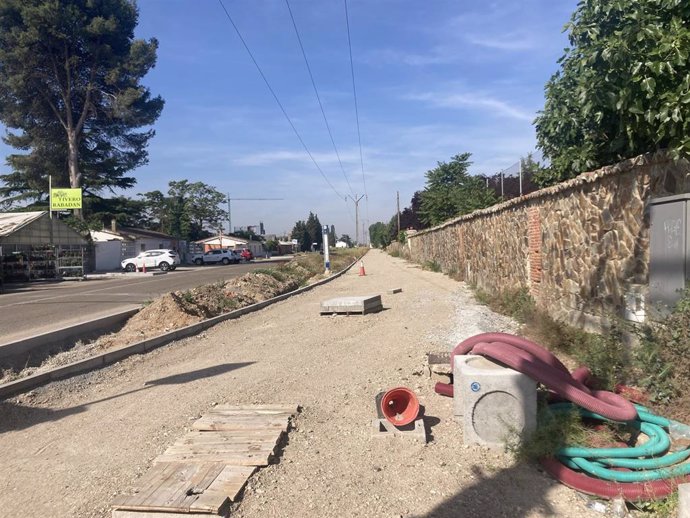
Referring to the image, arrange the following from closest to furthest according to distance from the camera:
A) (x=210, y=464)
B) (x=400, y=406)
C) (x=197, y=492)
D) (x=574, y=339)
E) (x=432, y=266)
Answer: (x=197, y=492) → (x=210, y=464) → (x=400, y=406) → (x=574, y=339) → (x=432, y=266)

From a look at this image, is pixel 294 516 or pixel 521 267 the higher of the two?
pixel 521 267

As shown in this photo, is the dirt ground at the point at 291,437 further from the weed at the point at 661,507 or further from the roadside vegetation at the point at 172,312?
the roadside vegetation at the point at 172,312

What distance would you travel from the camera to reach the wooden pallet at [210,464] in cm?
361

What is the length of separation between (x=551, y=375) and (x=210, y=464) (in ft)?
9.16

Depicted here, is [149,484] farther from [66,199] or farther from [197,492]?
[66,199]

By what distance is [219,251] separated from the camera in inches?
2137

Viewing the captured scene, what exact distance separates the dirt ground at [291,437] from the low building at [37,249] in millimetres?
27640

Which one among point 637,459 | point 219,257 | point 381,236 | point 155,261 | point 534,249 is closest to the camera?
point 637,459

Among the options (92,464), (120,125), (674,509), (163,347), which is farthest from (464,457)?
(120,125)

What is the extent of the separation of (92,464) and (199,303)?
8.30 metres

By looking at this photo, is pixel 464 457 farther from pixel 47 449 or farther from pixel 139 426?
pixel 47 449

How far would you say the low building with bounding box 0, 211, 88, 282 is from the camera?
31.9 metres

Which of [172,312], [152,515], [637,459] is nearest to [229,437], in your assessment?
[152,515]

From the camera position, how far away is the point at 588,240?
821 cm
